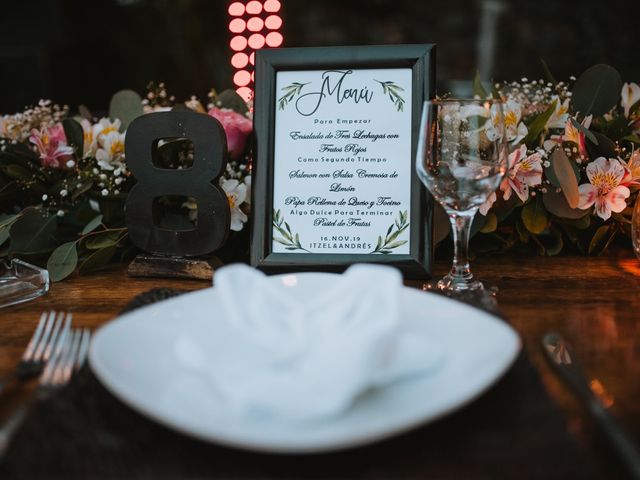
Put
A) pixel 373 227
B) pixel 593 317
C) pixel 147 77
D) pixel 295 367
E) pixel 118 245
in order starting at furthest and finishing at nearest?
pixel 147 77 < pixel 118 245 < pixel 373 227 < pixel 593 317 < pixel 295 367

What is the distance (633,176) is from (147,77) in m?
3.97

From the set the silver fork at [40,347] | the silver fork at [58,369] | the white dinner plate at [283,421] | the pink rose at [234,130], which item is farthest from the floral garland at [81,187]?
the white dinner plate at [283,421]

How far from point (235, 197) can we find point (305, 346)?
596 mm

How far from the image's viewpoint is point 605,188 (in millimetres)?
1095

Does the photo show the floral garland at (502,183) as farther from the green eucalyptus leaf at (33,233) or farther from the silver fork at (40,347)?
the silver fork at (40,347)

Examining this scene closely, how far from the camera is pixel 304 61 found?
1.05 metres

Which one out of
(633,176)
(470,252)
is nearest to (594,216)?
(633,176)

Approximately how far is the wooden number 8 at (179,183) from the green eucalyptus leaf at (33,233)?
16 centimetres

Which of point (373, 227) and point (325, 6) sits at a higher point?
point (325, 6)

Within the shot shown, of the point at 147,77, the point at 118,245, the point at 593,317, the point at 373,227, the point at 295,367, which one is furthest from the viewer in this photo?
the point at 147,77

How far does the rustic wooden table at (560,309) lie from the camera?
2.04 ft

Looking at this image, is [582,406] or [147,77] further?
[147,77]

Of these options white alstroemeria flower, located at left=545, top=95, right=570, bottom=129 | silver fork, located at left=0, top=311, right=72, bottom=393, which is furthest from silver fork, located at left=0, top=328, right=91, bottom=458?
white alstroemeria flower, located at left=545, top=95, right=570, bottom=129

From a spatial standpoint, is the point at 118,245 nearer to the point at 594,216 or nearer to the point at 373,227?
the point at 373,227
